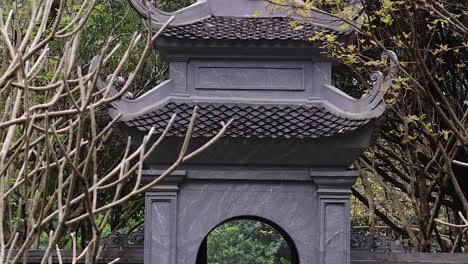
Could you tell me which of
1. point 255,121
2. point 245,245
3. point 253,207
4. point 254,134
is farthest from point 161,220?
point 245,245

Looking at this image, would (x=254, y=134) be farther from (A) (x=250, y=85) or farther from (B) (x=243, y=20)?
(B) (x=243, y=20)

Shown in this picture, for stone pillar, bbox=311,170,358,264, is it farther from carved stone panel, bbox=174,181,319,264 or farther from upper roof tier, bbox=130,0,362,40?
upper roof tier, bbox=130,0,362,40

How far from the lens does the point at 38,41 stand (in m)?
2.70

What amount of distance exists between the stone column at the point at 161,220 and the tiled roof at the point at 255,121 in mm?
566

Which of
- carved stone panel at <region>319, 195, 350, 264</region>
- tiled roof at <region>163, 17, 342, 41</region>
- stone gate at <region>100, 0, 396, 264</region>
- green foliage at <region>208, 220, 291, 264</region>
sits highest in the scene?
tiled roof at <region>163, 17, 342, 41</region>

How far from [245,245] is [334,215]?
19.4 metres

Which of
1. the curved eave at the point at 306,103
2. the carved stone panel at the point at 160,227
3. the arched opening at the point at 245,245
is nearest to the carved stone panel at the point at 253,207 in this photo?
the carved stone panel at the point at 160,227

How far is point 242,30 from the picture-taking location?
343 inches

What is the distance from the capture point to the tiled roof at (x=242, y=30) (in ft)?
28.0

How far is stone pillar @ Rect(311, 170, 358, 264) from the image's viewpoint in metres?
8.26

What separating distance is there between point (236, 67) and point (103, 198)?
8.10 m

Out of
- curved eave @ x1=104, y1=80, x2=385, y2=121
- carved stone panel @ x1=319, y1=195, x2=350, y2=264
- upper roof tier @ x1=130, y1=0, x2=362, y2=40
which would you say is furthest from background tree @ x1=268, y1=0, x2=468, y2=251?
carved stone panel @ x1=319, y1=195, x2=350, y2=264

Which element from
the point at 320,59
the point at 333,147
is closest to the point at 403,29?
the point at 320,59

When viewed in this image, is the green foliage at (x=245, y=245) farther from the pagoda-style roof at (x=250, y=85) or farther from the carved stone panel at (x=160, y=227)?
the carved stone panel at (x=160, y=227)
